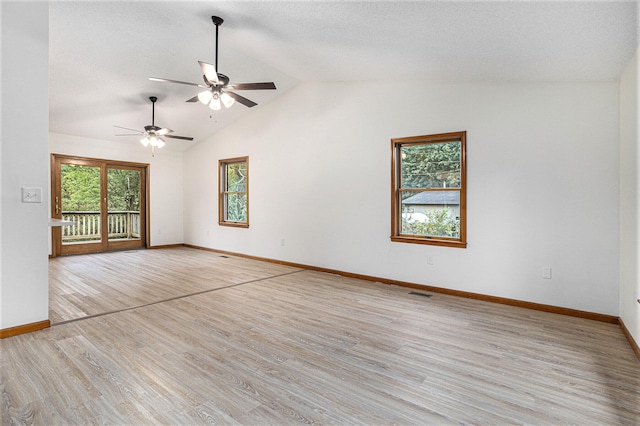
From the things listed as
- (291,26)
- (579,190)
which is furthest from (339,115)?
(579,190)

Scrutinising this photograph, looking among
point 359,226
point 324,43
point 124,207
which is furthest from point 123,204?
point 324,43

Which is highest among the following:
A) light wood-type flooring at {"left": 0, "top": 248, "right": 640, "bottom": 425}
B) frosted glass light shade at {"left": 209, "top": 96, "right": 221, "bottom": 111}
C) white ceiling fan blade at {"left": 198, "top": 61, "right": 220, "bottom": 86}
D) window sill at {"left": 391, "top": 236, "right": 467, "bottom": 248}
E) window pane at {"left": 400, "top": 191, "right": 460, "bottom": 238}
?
white ceiling fan blade at {"left": 198, "top": 61, "right": 220, "bottom": 86}

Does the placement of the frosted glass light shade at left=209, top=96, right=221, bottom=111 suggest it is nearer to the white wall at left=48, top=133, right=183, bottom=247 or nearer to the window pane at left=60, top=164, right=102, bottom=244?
the white wall at left=48, top=133, right=183, bottom=247

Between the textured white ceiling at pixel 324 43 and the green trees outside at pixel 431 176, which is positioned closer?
the textured white ceiling at pixel 324 43

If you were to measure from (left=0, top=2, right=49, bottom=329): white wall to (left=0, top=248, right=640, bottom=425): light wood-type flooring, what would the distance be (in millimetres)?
370

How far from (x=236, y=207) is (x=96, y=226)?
10.8 ft

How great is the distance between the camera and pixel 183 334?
290 cm

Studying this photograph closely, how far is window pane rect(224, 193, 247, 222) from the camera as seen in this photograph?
7.14 meters

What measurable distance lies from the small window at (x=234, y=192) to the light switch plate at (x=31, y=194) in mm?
4049

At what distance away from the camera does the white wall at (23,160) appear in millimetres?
2756

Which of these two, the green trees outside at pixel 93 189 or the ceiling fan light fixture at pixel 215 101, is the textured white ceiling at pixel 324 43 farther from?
the green trees outside at pixel 93 189

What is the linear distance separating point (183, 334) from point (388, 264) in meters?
2.95

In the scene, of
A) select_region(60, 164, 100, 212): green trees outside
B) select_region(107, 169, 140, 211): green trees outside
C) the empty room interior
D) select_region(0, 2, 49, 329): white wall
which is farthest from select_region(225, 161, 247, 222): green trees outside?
select_region(0, 2, 49, 329): white wall

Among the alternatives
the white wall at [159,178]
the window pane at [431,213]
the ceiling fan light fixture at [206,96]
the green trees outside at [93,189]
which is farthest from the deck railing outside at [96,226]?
the window pane at [431,213]
